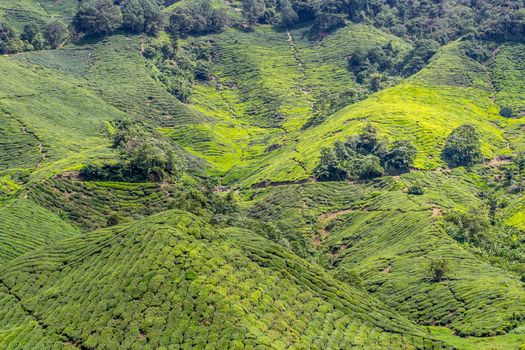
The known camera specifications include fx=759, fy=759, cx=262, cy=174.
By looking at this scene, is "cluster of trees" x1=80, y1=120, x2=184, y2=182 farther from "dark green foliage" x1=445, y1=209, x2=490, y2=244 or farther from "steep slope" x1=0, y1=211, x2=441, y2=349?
"dark green foliage" x1=445, y1=209, x2=490, y2=244

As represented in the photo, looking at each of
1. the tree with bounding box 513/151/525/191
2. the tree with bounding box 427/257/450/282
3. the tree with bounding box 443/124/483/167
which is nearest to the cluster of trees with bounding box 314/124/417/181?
the tree with bounding box 443/124/483/167

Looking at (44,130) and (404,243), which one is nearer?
(404,243)

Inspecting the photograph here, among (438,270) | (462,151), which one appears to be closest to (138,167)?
(438,270)

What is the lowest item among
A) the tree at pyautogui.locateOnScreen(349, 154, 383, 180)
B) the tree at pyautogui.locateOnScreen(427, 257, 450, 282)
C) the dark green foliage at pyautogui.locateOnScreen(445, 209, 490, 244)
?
the tree at pyautogui.locateOnScreen(349, 154, 383, 180)

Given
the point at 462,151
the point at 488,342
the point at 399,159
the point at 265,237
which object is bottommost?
the point at 462,151

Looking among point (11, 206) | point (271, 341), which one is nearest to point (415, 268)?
point (271, 341)

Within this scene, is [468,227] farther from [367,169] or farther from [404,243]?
[367,169]

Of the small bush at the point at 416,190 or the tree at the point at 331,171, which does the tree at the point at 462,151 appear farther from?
the tree at the point at 331,171
